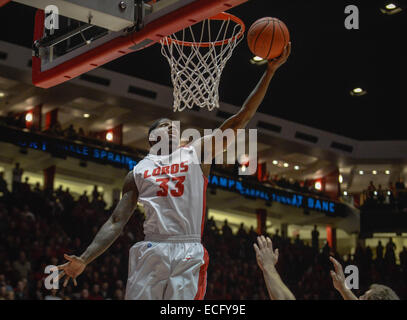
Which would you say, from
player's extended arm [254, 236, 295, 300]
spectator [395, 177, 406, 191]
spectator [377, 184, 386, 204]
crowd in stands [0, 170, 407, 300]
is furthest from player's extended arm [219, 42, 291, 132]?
spectator [395, 177, 406, 191]

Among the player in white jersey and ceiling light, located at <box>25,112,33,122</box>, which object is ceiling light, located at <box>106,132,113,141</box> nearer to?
ceiling light, located at <box>25,112,33,122</box>

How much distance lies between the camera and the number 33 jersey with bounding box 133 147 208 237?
149 inches

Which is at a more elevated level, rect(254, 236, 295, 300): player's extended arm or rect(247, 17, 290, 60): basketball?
rect(247, 17, 290, 60): basketball

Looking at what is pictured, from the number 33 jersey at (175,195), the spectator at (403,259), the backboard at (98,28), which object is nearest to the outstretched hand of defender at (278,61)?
the backboard at (98,28)

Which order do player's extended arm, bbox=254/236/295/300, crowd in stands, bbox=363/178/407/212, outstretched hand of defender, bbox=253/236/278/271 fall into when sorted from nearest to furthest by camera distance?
player's extended arm, bbox=254/236/295/300 → outstretched hand of defender, bbox=253/236/278/271 → crowd in stands, bbox=363/178/407/212

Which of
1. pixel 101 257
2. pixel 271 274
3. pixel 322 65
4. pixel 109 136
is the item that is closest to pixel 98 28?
pixel 271 274

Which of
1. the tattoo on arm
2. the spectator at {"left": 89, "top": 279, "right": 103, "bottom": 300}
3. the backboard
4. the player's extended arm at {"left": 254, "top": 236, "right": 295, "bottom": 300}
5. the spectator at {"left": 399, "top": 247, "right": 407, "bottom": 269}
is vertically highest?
the backboard

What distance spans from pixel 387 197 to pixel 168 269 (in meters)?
17.7

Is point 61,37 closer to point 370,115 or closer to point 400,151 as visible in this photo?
point 370,115

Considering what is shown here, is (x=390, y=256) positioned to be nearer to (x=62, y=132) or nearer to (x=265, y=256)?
(x=62, y=132)

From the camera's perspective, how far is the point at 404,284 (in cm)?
1666

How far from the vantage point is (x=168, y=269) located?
12.0 ft

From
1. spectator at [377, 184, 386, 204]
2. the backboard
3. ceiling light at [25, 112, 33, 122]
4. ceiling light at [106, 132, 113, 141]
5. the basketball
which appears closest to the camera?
the basketball

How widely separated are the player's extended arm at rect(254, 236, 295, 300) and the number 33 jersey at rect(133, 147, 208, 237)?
745 millimetres
